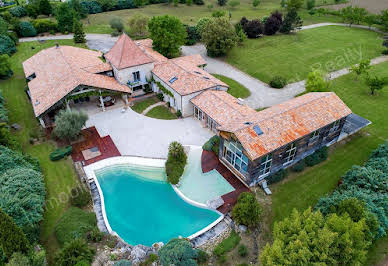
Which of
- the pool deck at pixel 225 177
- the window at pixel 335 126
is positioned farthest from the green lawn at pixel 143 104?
the window at pixel 335 126

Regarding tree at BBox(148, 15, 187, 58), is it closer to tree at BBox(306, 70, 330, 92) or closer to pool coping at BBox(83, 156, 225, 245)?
tree at BBox(306, 70, 330, 92)

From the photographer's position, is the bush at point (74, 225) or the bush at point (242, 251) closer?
the bush at point (242, 251)

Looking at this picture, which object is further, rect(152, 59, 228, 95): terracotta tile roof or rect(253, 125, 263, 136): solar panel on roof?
rect(152, 59, 228, 95): terracotta tile roof

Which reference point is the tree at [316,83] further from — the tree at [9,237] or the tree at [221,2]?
the tree at [221,2]

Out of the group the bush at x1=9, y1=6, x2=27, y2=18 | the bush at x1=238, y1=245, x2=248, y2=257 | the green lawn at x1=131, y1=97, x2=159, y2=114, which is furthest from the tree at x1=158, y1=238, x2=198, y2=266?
the bush at x1=9, y1=6, x2=27, y2=18

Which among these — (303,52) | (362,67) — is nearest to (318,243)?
(362,67)
